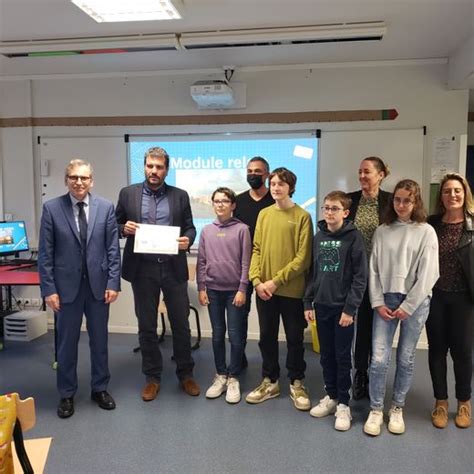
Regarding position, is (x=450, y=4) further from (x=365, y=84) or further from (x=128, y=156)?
(x=128, y=156)

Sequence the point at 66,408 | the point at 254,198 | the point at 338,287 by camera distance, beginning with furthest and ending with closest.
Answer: the point at 254,198, the point at 66,408, the point at 338,287

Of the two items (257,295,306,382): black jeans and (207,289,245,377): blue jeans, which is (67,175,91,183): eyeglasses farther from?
(257,295,306,382): black jeans

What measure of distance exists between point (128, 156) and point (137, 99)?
58cm

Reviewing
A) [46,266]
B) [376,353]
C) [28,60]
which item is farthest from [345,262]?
[28,60]

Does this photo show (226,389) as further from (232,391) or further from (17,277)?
(17,277)

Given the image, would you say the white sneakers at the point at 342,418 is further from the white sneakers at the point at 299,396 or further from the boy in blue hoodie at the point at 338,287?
the white sneakers at the point at 299,396

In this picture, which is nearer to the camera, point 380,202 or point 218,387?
point 380,202

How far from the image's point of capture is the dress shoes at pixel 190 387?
118 inches

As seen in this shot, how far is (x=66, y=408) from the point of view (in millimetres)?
2750

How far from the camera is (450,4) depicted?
283 cm

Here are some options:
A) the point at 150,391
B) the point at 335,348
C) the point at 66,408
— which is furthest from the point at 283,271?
the point at 66,408

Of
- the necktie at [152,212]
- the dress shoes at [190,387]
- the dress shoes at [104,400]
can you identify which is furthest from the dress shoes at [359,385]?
the necktie at [152,212]

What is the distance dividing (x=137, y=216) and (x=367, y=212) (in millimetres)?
1495

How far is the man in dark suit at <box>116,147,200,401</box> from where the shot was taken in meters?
2.84
